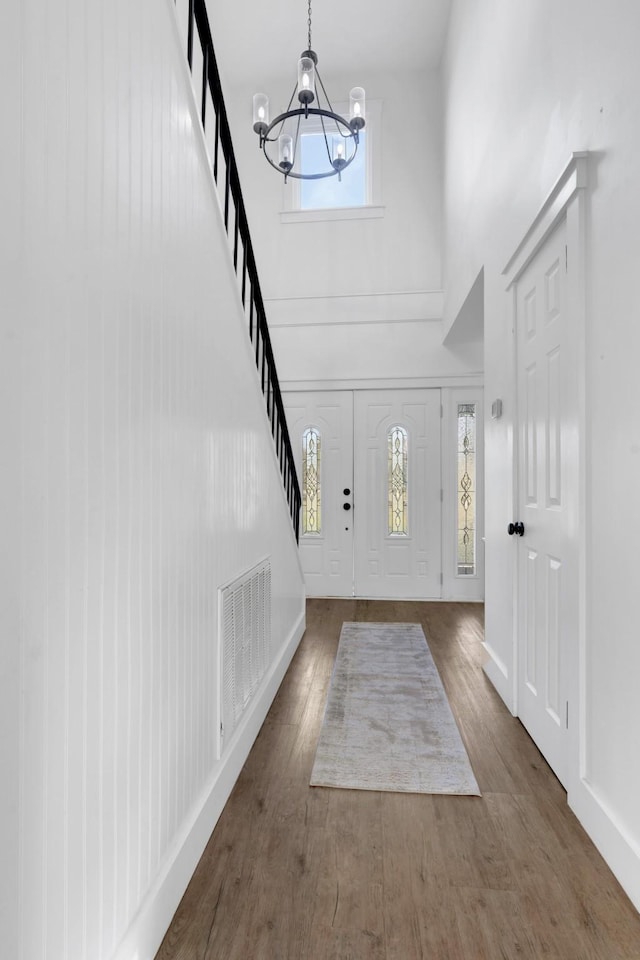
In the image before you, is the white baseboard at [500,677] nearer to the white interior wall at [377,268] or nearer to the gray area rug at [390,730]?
the gray area rug at [390,730]

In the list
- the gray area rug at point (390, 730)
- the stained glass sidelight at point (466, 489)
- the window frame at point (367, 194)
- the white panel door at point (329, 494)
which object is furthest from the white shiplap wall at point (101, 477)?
the window frame at point (367, 194)

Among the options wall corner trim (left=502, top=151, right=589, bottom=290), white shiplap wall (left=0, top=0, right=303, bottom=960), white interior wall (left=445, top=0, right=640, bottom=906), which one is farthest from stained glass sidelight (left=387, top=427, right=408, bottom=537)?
white shiplap wall (left=0, top=0, right=303, bottom=960)

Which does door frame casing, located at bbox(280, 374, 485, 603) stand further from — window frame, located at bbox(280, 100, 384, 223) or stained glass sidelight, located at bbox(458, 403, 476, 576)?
window frame, located at bbox(280, 100, 384, 223)

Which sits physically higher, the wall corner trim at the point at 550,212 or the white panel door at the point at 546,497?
the wall corner trim at the point at 550,212

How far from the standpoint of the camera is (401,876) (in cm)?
156

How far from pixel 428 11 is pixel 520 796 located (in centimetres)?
596

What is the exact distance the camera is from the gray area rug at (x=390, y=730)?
2.08 m

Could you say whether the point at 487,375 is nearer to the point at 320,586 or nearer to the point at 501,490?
the point at 501,490

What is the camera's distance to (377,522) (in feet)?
17.8

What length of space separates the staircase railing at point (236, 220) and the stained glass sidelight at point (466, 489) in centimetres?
213

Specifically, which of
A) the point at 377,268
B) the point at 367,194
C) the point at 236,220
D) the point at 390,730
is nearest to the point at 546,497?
the point at 390,730

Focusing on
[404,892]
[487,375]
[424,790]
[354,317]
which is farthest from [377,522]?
[404,892]

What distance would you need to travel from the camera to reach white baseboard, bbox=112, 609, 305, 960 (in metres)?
1.20

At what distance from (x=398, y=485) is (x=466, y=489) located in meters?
0.66
